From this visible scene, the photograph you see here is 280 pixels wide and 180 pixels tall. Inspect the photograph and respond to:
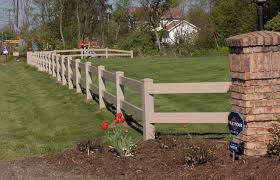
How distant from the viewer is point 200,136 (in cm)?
1022

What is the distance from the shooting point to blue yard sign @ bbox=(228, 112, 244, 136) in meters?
7.43

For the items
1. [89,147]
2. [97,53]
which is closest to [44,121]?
[89,147]

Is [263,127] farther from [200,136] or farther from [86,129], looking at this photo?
[86,129]

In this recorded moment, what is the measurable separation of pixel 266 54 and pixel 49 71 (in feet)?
75.4

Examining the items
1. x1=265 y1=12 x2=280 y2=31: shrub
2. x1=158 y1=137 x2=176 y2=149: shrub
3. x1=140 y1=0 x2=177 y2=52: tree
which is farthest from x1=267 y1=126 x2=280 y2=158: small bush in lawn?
x1=140 y1=0 x2=177 y2=52: tree

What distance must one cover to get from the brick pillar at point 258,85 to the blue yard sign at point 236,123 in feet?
0.57

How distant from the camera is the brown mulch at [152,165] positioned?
719cm

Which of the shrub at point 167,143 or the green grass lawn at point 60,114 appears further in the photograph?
the green grass lawn at point 60,114

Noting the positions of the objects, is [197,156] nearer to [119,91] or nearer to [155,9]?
[119,91]

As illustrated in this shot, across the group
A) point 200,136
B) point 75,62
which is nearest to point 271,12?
point 75,62

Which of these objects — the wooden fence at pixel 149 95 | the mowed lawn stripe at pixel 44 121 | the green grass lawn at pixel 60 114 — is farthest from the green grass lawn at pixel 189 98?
the mowed lawn stripe at pixel 44 121

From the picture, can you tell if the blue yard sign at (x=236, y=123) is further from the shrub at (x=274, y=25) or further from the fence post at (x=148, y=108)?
the shrub at (x=274, y=25)

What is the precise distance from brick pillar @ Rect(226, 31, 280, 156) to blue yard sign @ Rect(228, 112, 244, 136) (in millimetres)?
172

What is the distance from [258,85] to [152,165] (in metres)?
1.76
